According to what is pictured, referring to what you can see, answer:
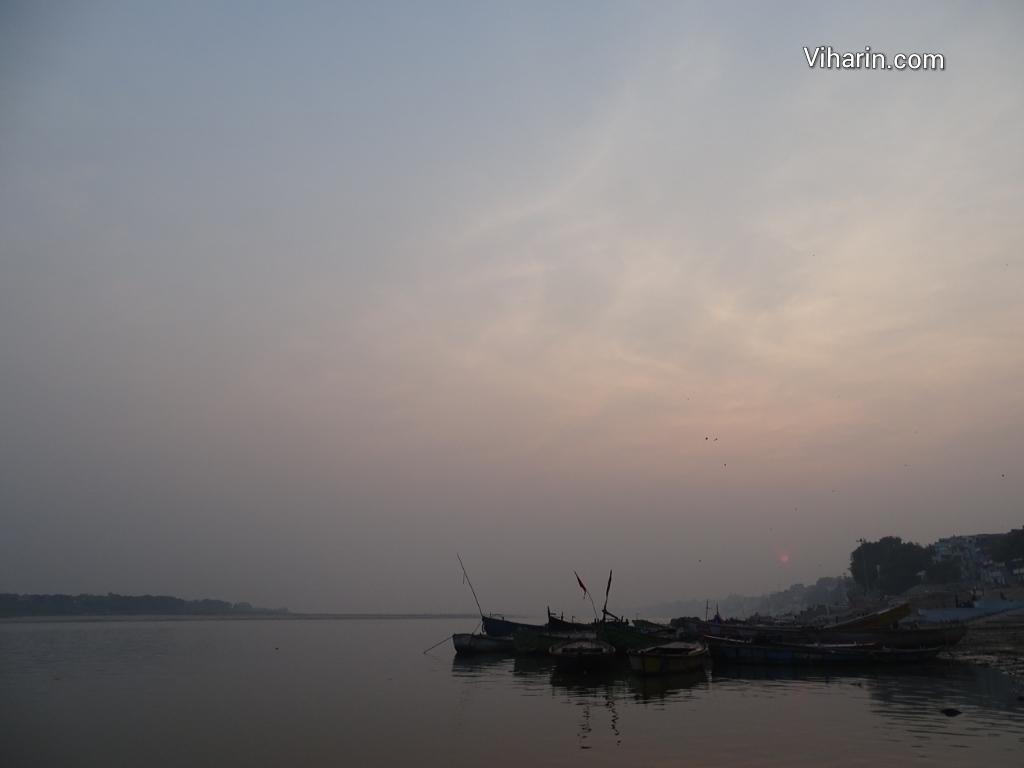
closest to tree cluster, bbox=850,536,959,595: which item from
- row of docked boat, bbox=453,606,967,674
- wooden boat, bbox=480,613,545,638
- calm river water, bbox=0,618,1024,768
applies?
row of docked boat, bbox=453,606,967,674

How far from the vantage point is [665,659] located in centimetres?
3619

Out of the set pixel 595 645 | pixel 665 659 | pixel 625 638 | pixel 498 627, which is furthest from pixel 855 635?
pixel 498 627

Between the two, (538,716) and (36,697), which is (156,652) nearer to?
(36,697)

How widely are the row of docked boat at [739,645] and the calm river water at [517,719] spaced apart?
1.15 meters

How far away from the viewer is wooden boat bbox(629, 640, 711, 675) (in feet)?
117

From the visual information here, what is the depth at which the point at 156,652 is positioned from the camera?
6781cm

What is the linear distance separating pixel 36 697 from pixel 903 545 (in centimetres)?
12953

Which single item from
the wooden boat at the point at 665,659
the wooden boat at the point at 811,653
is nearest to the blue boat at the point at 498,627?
the wooden boat at the point at 811,653

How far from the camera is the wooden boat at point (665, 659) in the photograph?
117 ft

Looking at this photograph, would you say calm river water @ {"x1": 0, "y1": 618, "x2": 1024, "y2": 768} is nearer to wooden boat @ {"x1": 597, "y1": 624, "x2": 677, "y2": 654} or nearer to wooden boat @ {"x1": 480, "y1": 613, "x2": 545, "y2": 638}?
wooden boat @ {"x1": 597, "y1": 624, "x2": 677, "y2": 654}

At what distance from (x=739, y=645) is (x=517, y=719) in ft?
69.2

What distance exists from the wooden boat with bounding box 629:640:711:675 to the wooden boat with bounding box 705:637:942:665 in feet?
15.5

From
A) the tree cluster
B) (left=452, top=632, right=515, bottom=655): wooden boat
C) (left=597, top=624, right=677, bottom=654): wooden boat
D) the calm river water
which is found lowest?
the calm river water

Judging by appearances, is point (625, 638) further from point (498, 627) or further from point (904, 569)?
point (904, 569)
